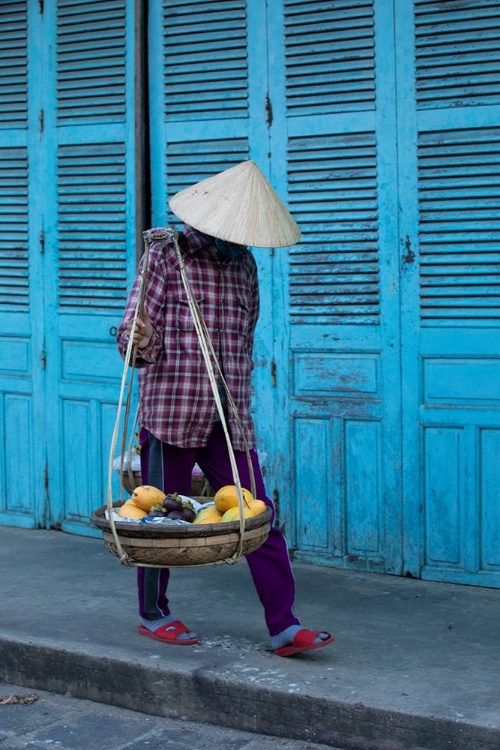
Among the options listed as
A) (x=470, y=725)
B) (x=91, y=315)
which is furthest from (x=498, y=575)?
(x=91, y=315)

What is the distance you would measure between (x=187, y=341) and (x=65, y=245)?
7.65 feet

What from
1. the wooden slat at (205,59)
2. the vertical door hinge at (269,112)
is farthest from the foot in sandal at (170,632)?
the wooden slat at (205,59)

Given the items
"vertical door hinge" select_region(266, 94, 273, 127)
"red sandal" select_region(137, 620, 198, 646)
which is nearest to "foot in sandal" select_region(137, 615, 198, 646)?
"red sandal" select_region(137, 620, 198, 646)

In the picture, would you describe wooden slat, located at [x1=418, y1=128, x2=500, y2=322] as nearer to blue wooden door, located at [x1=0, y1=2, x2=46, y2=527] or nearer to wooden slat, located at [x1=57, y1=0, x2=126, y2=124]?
wooden slat, located at [x1=57, y1=0, x2=126, y2=124]

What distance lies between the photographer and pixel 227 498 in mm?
4215

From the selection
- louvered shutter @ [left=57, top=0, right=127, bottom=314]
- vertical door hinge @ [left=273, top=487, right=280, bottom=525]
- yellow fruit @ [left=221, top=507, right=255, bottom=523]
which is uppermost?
louvered shutter @ [left=57, top=0, right=127, bottom=314]

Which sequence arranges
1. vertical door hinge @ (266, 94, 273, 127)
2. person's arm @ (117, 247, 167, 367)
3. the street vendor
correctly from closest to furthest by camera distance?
person's arm @ (117, 247, 167, 367) < the street vendor < vertical door hinge @ (266, 94, 273, 127)

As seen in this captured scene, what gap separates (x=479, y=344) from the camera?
5395 millimetres

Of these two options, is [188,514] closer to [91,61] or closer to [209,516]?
[209,516]

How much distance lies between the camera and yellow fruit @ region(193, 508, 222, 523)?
4207 mm

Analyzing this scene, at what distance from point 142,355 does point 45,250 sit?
2534 mm

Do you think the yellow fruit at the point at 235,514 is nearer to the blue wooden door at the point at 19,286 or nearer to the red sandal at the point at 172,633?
the red sandal at the point at 172,633

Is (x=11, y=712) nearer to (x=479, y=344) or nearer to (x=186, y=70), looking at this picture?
(x=479, y=344)

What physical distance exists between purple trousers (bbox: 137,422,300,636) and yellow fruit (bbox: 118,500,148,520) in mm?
403
